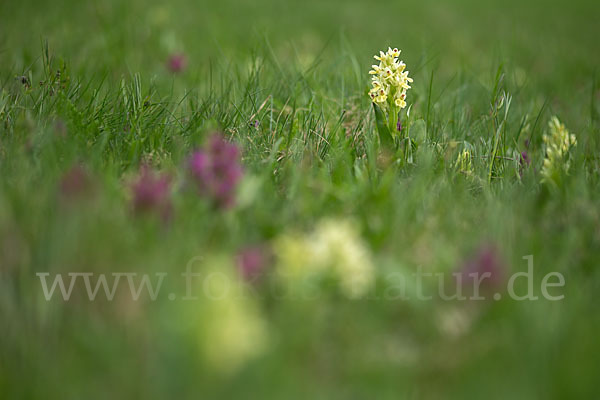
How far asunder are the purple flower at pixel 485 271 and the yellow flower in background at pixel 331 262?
0.27m

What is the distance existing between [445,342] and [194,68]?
3.25 m

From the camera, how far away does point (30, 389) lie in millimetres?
1096

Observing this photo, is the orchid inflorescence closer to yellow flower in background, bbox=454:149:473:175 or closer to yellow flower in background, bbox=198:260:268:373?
yellow flower in background, bbox=454:149:473:175

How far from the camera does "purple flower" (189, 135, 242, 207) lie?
5.28ft

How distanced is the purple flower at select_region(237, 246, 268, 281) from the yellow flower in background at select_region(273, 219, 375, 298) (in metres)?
0.05

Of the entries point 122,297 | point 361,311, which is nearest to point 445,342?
point 361,311

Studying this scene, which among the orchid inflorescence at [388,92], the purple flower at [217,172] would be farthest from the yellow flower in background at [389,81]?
the purple flower at [217,172]

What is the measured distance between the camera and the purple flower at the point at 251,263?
1358 millimetres

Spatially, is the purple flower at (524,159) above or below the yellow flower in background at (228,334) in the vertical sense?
above

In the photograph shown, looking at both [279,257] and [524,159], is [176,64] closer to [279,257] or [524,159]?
[524,159]

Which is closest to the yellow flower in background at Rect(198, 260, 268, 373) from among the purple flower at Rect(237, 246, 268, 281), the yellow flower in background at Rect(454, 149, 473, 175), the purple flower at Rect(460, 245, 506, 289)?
the purple flower at Rect(237, 246, 268, 281)

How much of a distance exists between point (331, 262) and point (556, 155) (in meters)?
1.33

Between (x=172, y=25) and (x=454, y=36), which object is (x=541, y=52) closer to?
(x=454, y=36)

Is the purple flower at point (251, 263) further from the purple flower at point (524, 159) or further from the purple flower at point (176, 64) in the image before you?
the purple flower at point (176, 64)
